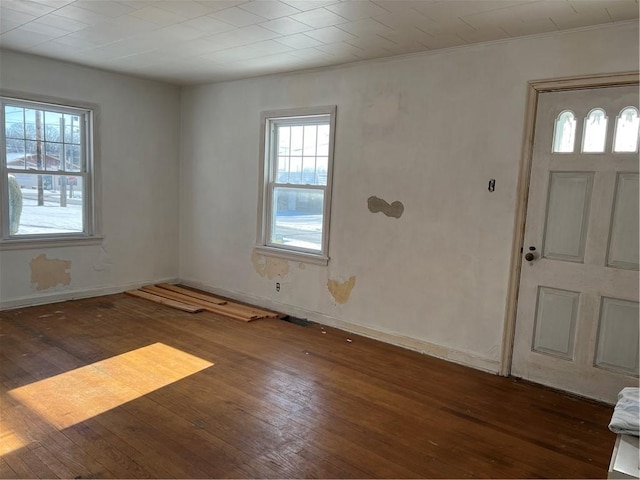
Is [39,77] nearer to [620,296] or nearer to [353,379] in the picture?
[353,379]

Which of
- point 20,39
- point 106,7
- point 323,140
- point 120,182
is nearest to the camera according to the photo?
point 106,7

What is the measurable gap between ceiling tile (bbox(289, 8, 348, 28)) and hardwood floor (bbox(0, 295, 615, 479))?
2.63 metres

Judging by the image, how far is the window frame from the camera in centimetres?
457

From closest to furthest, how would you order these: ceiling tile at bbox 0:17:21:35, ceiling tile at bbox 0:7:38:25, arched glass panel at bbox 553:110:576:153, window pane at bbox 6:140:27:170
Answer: arched glass panel at bbox 553:110:576:153, ceiling tile at bbox 0:7:38:25, ceiling tile at bbox 0:17:21:35, window pane at bbox 6:140:27:170

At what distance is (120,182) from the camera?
18.0ft

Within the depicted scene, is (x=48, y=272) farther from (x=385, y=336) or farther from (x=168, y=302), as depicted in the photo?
(x=385, y=336)

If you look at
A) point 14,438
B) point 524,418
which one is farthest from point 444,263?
point 14,438

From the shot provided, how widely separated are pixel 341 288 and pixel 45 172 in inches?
137

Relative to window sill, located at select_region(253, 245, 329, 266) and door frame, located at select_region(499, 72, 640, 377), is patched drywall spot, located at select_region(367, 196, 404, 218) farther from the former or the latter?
door frame, located at select_region(499, 72, 640, 377)

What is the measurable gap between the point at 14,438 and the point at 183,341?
1676 millimetres

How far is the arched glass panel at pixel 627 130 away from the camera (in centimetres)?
300

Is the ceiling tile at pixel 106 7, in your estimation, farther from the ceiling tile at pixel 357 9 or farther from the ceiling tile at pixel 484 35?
the ceiling tile at pixel 484 35

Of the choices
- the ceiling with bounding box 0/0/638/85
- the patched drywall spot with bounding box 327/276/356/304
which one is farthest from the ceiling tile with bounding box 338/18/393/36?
the patched drywall spot with bounding box 327/276/356/304

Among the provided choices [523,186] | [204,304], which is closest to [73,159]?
[204,304]
